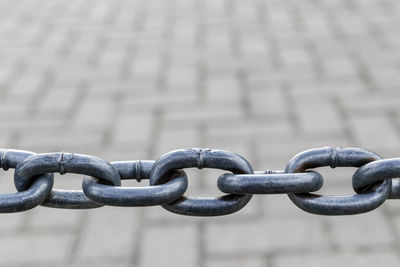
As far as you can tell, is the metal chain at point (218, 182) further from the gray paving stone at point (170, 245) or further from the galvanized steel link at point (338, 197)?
the gray paving stone at point (170, 245)

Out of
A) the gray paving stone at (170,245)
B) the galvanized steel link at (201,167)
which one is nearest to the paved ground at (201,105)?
the gray paving stone at (170,245)

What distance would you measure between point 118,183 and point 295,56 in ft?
8.67

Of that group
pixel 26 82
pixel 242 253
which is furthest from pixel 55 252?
pixel 26 82

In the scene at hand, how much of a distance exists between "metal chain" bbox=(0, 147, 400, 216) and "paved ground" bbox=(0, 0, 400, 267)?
959mm

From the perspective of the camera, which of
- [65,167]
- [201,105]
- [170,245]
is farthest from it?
[201,105]

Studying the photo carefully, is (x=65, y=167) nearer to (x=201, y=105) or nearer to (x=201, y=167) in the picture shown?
(x=201, y=167)

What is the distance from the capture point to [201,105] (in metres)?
2.88

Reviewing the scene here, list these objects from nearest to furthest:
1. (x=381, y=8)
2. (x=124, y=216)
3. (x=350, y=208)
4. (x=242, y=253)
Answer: (x=350, y=208) → (x=242, y=253) → (x=124, y=216) → (x=381, y=8)

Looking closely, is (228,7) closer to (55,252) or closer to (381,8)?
(381,8)

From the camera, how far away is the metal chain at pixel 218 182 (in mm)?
920

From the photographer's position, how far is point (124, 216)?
6.92 ft

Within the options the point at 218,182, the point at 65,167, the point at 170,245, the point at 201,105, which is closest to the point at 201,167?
the point at 218,182

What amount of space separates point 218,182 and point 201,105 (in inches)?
76.6

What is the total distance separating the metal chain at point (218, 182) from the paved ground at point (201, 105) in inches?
37.8
